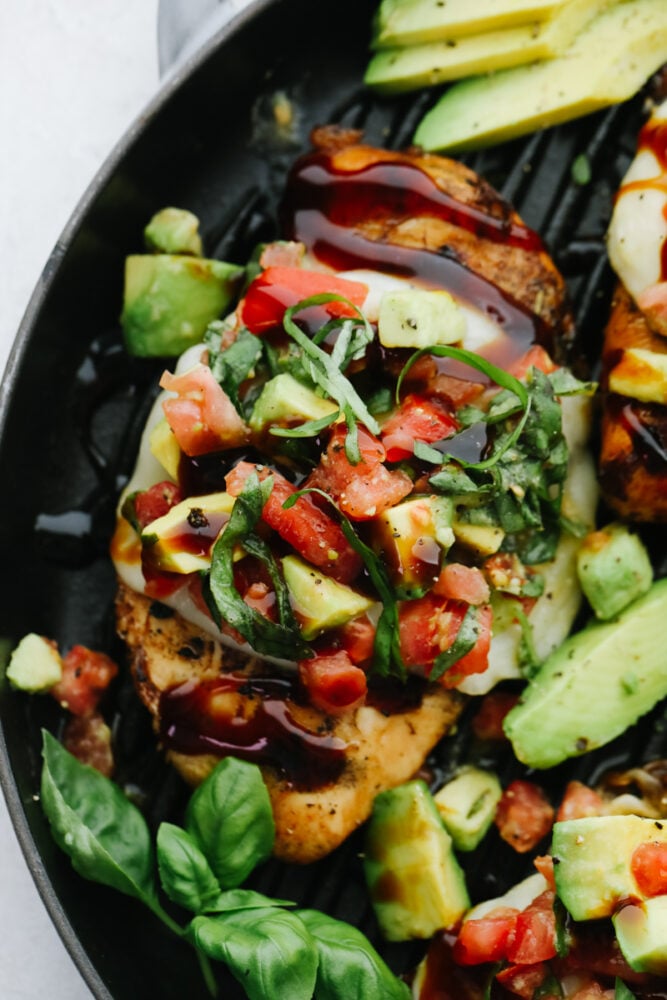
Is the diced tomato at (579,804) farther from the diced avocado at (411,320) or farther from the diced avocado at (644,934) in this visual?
the diced avocado at (411,320)

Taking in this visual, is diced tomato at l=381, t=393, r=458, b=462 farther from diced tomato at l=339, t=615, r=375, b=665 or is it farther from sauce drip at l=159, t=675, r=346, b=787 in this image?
sauce drip at l=159, t=675, r=346, b=787

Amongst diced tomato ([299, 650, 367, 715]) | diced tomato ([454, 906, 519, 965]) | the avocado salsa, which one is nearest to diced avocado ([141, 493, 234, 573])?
the avocado salsa

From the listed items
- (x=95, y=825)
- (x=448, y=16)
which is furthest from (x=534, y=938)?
(x=448, y=16)

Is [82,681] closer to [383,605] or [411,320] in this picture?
[383,605]

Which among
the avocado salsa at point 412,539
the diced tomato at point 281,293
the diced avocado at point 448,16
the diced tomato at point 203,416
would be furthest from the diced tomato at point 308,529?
the diced avocado at point 448,16

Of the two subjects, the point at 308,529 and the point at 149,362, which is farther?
the point at 149,362

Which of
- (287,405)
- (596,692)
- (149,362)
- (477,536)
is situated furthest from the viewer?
(149,362)
